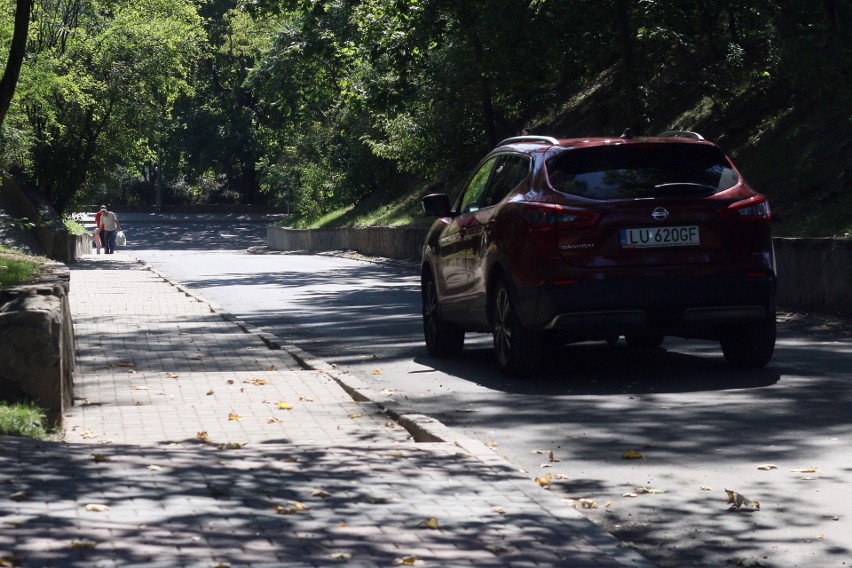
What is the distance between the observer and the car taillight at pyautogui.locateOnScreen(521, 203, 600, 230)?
1082 centimetres

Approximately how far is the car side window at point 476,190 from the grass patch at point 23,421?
483 centimetres

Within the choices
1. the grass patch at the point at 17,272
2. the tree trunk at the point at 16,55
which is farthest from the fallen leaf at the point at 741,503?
the tree trunk at the point at 16,55

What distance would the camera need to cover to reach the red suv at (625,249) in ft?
35.5

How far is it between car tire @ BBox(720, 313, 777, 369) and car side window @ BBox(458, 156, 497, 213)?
7.50 feet

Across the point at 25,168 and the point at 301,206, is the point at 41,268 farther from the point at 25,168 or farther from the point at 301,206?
the point at 301,206

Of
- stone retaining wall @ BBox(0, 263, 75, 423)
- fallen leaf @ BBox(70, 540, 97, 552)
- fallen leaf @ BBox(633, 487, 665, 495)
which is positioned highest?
stone retaining wall @ BBox(0, 263, 75, 423)

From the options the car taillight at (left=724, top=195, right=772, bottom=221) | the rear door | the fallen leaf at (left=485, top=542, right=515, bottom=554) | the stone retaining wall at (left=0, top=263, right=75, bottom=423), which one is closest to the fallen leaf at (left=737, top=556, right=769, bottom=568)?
the fallen leaf at (left=485, top=542, right=515, bottom=554)

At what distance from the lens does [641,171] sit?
11211 mm

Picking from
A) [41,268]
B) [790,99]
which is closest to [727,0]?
[790,99]

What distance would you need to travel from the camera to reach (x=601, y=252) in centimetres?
1084

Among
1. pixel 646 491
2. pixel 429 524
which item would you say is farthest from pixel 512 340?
pixel 429 524

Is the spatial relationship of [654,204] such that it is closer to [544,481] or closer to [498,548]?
[544,481]

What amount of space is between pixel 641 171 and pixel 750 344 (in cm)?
167

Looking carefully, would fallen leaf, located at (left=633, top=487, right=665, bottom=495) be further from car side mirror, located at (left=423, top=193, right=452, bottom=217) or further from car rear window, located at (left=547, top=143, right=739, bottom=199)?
car side mirror, located at (left=423, top=193, right=452, bottom=217)
